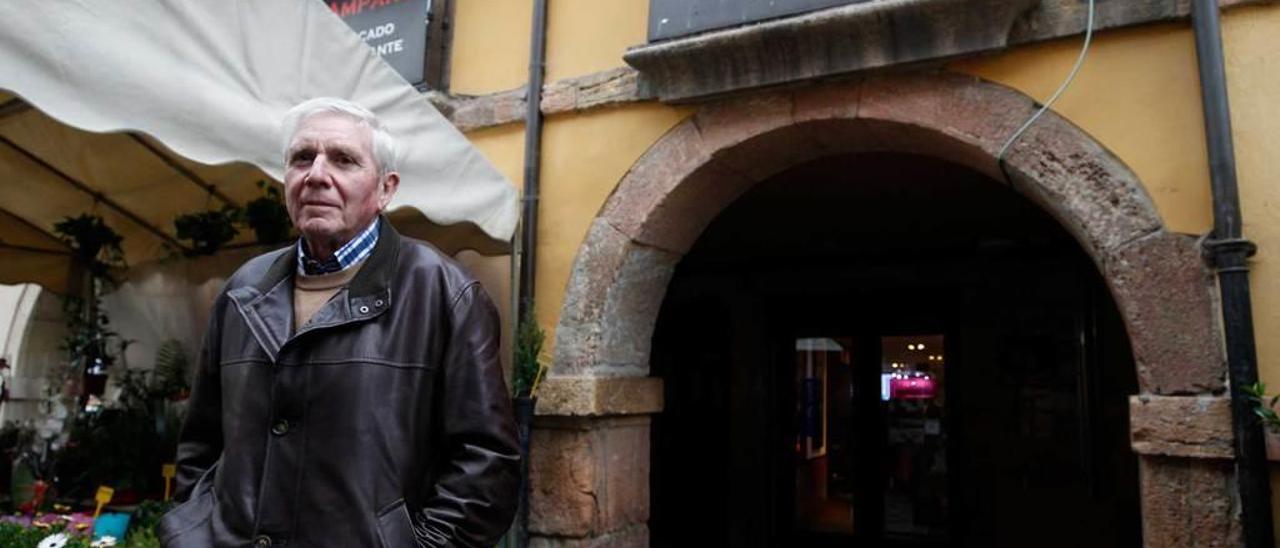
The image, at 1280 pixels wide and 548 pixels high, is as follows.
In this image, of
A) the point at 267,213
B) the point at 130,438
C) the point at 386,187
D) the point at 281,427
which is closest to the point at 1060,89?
the point at 386,187

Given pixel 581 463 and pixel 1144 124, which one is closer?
pixel 1144 124

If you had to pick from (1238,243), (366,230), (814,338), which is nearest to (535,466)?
(366,230)

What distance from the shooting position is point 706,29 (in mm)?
3680

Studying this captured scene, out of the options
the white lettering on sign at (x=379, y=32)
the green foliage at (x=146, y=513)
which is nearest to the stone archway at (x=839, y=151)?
the green foliage at (x=146, y=513)

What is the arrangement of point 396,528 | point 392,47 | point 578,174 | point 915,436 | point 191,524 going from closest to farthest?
point 396,528
point 191,524
point 578,174
point 392,47
point 915,436

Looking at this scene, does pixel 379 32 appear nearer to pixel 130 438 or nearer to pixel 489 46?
pixel 489 46

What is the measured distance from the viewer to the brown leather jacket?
58.6 inches

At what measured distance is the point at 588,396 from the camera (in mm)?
3730

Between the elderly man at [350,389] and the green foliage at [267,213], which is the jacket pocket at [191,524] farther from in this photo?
the green foliage at [267,213]

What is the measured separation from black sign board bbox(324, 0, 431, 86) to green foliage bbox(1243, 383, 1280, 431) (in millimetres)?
3704

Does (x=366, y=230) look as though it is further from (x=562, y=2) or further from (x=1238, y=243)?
(x=562, y=2)

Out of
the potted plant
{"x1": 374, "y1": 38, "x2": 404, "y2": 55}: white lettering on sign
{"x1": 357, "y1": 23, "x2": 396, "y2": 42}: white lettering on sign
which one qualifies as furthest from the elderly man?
{"x1": 357, "y1": 23, "x2": 396, "y2": 42}: white lettering on sign

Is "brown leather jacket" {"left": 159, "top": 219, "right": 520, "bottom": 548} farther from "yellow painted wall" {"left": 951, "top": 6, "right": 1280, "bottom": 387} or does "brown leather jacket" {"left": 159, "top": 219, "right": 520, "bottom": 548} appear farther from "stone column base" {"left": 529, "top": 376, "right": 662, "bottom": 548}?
"yellow painted wall" {"left": 951, "top": 6, "right": 1280, "bottom": 387}

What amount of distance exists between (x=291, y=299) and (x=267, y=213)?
2.18 m
